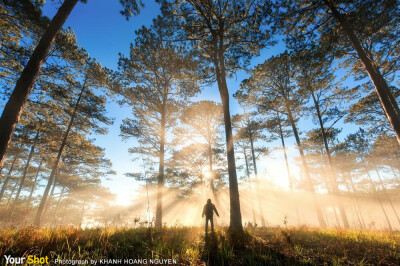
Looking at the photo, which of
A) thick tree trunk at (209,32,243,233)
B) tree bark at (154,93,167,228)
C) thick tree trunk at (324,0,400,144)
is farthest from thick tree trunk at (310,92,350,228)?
tree bark at (154,93,167,228)

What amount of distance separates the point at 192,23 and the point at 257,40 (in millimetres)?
3953

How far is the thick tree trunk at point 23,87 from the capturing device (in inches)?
168

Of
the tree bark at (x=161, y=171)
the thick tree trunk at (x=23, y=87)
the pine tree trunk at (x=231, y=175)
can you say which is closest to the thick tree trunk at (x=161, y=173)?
the tree bark at (x=161, y=171)

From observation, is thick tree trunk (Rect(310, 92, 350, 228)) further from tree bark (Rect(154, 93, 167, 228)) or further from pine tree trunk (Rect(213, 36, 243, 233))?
tree bark (Rect(154, 93, 167, 228))

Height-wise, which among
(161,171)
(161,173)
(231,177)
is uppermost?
(161,171)

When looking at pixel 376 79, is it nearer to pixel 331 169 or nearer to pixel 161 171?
pixel 331 169

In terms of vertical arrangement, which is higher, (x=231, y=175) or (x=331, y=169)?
(x=331, y=169)

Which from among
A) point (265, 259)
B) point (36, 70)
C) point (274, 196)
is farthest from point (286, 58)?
point (274, 196)

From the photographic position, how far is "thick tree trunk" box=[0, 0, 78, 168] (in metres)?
4.27

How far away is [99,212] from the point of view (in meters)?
38.2

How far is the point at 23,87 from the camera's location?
4.78 meters

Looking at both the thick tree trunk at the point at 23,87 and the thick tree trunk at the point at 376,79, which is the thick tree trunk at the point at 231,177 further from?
the thick tree trunk at the point at 23,87

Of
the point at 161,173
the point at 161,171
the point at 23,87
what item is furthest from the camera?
the point at 161,171

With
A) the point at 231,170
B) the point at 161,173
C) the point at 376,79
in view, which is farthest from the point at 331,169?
the point at 161,173
